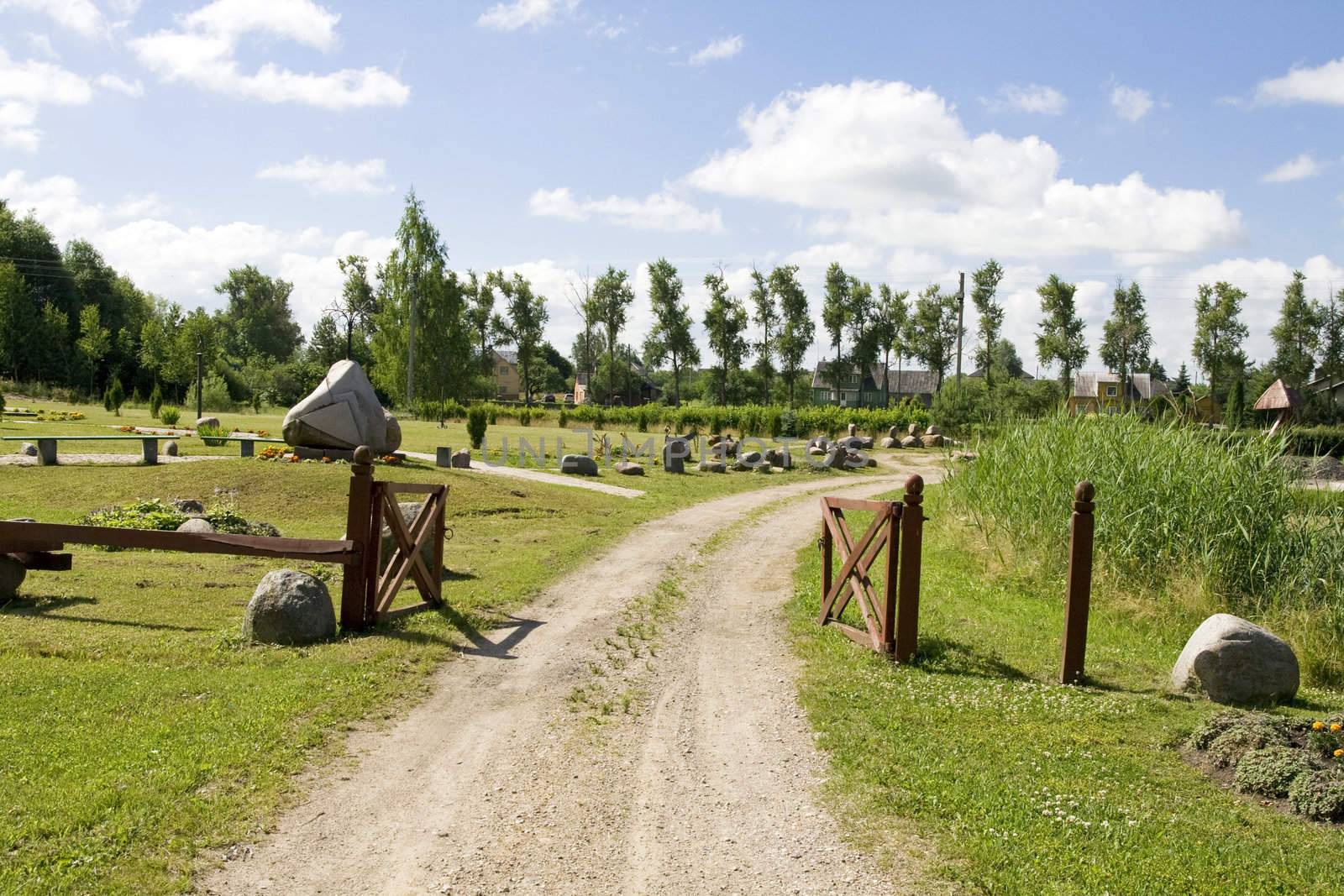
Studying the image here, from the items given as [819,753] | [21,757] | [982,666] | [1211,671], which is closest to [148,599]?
[21,757]

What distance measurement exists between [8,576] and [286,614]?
12.1 ft

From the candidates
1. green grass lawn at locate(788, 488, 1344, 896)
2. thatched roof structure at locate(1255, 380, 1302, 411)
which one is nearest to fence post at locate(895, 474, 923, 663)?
green grass lawn at locate(788, 488, 1344, 896)

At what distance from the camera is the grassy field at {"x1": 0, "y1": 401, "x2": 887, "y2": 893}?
4414mm

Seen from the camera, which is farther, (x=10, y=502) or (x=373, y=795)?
(x=10, y=502)

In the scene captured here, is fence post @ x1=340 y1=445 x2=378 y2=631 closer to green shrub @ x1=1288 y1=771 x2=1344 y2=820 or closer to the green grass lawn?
the green grass lawn

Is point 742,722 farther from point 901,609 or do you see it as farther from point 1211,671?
point 1211,671

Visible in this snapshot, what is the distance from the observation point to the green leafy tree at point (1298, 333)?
64.8m

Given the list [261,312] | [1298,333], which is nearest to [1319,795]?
[1298,333]

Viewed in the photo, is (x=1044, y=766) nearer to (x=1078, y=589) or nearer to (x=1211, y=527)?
(x=1078, y=589)

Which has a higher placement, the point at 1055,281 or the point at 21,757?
the point at 1055,281

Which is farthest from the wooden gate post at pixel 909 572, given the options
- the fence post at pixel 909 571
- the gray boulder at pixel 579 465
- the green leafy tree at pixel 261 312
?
the green leafy tree at pixel 261 312

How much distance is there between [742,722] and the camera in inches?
260

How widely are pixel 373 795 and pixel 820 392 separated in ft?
277

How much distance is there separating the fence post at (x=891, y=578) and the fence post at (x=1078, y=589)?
139 cm
